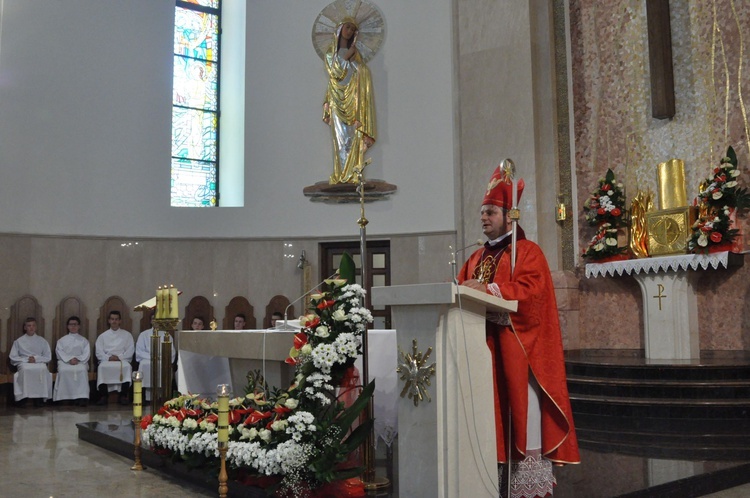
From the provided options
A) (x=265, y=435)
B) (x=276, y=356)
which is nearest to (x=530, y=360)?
(x=265, y=435)

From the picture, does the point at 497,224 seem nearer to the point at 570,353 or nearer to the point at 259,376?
the point at 259,376

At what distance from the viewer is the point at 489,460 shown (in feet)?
11.6

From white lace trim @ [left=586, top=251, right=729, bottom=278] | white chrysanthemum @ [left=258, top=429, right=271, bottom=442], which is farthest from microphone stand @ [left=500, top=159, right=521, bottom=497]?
white lace trim @ [left=586, top=251, right=729, bottom=278]

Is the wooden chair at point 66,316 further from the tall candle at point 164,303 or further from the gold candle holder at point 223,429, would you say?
the gold candle holder at point 223,429

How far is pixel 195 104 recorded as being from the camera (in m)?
12.9

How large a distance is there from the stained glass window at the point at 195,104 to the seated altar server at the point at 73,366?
111 inches

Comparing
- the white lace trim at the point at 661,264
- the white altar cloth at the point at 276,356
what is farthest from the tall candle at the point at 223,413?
the white lace trim at the point at 661,264

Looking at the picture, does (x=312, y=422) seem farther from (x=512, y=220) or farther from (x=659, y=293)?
(x=659, y=293)

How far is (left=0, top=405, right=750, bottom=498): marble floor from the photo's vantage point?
4.49 meters

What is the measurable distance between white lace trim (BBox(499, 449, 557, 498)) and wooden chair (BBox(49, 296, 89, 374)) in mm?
8891

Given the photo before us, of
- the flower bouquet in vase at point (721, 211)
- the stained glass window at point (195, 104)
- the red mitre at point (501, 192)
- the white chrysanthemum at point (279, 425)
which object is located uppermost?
the stained glass window at point (195, 104)

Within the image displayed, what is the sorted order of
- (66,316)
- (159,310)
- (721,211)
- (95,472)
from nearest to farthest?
(95,472), (159,310), (721,211), (66,316)

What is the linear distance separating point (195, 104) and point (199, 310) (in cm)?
363

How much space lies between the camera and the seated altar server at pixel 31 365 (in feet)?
33.5
